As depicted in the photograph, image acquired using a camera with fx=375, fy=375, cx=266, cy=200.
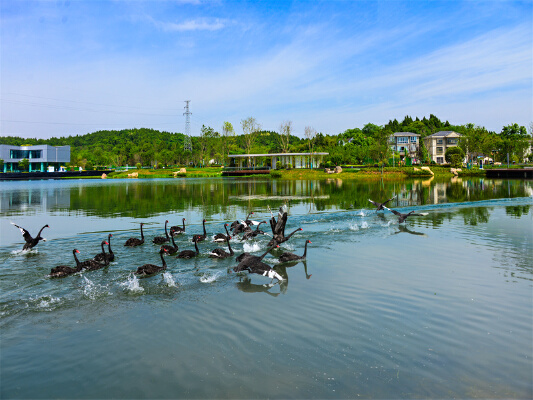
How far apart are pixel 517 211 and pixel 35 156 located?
14825cm

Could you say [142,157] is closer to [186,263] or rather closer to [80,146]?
[80,146]

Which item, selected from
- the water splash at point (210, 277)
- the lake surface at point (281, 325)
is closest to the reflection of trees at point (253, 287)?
the lake surface at point (281, 325)

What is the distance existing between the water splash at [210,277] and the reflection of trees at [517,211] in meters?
20.0

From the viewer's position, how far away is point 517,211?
981 inches

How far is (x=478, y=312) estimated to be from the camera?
7984mm

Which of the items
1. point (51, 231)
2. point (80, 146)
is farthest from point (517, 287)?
point (80, 146)

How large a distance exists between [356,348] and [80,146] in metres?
216

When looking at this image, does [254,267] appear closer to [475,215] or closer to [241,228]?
[241,228]

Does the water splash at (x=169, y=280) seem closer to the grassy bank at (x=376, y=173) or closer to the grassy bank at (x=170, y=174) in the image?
the grassy bank at (x=376, y=173)

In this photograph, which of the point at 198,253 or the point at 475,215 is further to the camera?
the point at 475,215

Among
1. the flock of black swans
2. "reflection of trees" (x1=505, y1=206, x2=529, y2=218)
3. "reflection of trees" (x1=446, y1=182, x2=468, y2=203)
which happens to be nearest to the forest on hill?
"reflection of trees" (x1=446, y1=182, x2=468, y2=203)

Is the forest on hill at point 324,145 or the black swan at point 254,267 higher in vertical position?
the forest on hill at point 324,145

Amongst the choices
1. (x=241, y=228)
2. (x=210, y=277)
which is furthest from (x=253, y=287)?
(x=241, y=228)

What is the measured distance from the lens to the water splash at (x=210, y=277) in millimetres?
10641
